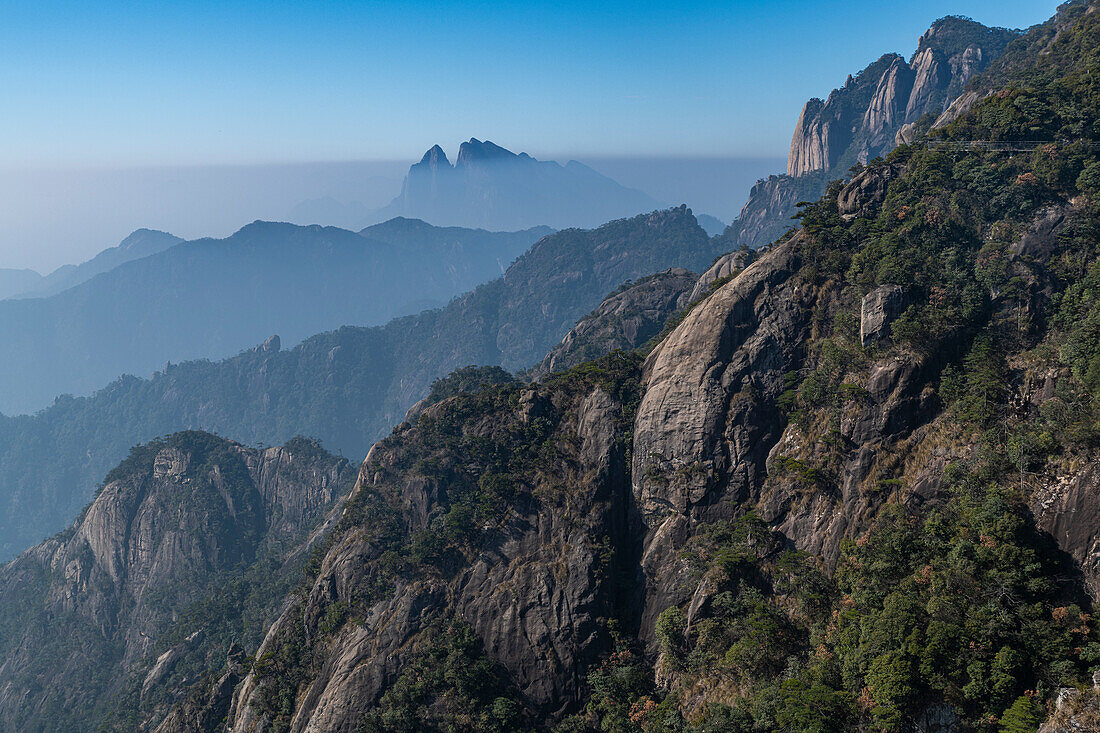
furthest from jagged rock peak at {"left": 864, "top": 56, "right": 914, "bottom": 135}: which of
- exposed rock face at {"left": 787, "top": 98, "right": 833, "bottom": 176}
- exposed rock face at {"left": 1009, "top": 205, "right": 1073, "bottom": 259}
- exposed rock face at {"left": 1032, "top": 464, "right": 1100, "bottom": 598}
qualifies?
exposed rock face at {"left": 1032, "top": 464, "right": 1100, "bottom": 598}

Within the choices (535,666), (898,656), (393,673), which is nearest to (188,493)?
(393,673)

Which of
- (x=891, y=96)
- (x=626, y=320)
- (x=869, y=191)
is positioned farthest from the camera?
(x=891, y=96)

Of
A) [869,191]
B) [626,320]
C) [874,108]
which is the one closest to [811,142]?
[874,108]

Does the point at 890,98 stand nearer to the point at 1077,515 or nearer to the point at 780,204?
the point at 780,204

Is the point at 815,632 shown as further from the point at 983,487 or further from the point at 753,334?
the point at 753,334

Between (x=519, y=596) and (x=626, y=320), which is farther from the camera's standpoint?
(x=626, y=320)

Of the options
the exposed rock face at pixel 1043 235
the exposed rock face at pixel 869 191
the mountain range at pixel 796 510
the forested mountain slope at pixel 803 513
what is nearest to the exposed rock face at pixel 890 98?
the mountain range at pixel 796 510
